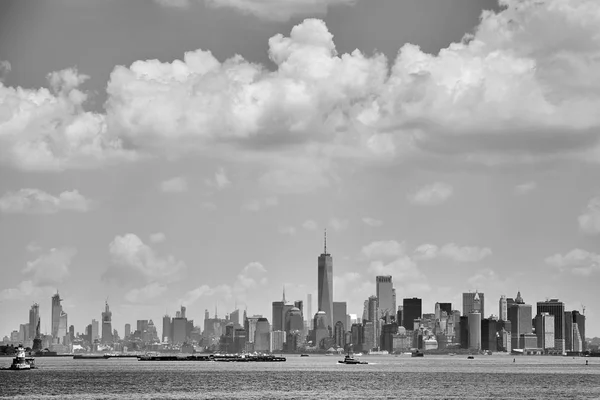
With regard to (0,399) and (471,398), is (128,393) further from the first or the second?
(471,398)

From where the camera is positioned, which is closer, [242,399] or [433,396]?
[242,399]

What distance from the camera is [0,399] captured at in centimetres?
17612

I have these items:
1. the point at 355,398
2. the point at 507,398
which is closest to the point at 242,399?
the point at 355,398

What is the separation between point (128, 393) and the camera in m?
200

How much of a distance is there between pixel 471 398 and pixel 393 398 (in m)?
15.2

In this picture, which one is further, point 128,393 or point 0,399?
point 128,393

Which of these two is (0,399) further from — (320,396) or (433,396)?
(433,396)

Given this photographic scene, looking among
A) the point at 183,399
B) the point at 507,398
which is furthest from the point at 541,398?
the point at 183,399

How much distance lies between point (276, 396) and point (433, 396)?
103 feet

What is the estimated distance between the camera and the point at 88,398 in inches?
7249

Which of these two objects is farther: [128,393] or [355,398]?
[128,393]

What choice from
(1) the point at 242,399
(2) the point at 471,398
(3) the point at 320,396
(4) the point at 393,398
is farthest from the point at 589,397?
(1) the point at 242,399

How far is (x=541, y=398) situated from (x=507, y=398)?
23.2 feet

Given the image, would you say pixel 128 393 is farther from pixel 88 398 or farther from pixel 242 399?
pixel 242 399
